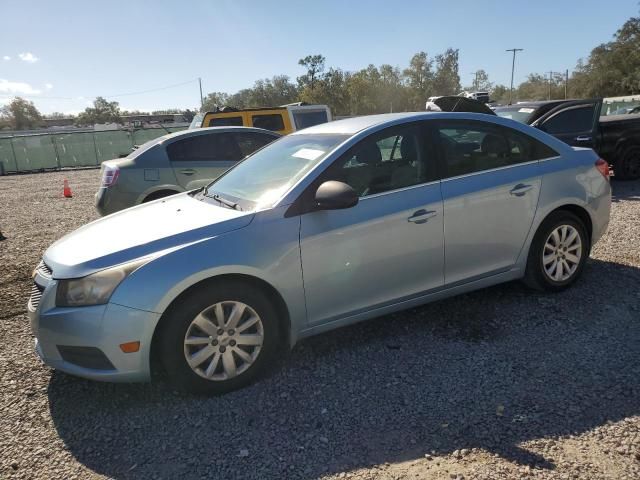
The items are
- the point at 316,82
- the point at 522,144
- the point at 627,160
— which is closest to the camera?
the point at 522,144

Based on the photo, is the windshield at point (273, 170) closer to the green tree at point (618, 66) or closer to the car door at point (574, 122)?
the car door at point (574, 122)

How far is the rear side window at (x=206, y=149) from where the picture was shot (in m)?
6.87

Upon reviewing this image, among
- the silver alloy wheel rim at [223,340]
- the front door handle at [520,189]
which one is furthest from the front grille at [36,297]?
the front door handle at [520,189]

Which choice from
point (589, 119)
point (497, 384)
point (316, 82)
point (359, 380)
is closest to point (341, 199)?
point (359, 380)

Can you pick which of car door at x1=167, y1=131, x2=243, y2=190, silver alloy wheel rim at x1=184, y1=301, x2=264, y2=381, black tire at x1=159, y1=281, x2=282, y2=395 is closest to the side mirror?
black tire at x1=159, y1=281, x2=282, y2=395

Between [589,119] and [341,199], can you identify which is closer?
[341,199]

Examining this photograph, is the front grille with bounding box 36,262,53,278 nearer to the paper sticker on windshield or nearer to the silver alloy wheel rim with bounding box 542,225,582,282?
the paper sticker on windshield

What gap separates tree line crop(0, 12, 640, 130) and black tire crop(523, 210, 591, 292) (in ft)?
193

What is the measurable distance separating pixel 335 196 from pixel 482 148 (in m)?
1.53

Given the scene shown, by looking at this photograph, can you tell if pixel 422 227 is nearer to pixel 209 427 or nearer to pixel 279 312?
pixel 279 312

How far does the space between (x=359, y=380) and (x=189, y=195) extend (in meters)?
2.11

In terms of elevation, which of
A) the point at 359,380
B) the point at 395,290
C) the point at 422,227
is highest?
the point at 422,227

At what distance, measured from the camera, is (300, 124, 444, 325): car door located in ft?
10.5

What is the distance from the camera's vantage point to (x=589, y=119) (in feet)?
30.6
